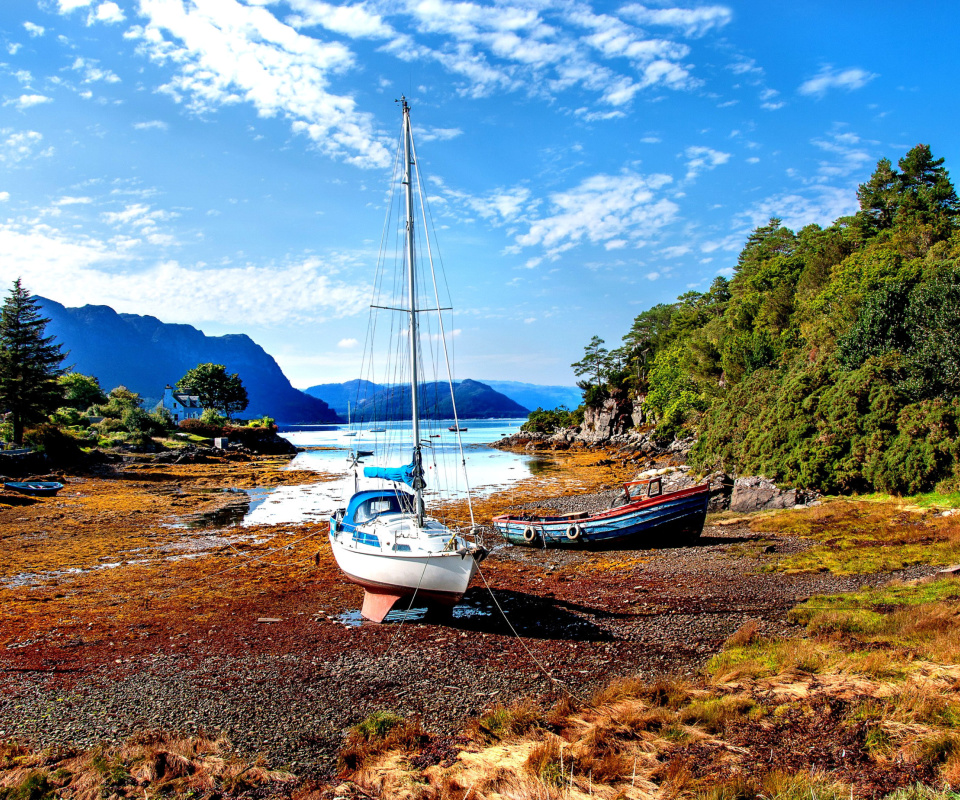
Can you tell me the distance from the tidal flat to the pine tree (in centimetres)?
3301

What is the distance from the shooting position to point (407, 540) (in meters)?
14.0

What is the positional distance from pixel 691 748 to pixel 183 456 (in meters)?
70.1

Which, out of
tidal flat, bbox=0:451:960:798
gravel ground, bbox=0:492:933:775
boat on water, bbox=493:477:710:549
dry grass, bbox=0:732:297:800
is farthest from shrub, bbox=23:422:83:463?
dry grass, bbox=0:732:297:800

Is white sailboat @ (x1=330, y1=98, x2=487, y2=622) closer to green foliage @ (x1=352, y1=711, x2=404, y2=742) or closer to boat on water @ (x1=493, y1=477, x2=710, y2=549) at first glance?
green foliage @ (x1=352, y1=711, x2=404, y2=742)

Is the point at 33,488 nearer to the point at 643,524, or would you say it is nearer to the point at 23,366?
the point at 23,366

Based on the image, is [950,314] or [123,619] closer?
[123,619]

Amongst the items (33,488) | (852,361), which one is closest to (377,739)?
(852,361)

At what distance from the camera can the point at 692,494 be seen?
21.7m

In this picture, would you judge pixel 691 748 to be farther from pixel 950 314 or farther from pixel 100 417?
pixel 100 417

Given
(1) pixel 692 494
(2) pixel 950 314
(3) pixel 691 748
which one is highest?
(2) pixel 950 314

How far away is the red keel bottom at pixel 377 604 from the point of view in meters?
14.4

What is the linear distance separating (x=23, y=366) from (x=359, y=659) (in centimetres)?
6019

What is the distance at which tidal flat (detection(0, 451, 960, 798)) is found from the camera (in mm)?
9047

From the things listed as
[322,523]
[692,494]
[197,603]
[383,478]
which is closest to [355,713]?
[383,478]
